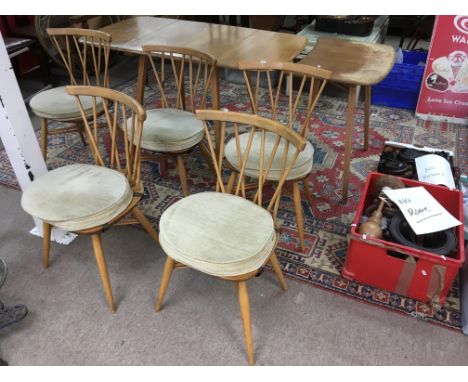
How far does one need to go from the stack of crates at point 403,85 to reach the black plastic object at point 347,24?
42 centimetres

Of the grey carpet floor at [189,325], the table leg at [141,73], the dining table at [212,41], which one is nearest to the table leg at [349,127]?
the dining table at [212,41]

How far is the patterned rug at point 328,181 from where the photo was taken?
1.65 meters

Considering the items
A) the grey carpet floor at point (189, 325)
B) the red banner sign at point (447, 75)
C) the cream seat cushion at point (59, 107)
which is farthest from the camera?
the red banner sign at point (447, 75)

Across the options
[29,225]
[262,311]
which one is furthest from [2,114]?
[262,311]

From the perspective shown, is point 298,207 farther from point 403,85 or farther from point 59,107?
point 403,85

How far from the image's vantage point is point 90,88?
61.8 inches

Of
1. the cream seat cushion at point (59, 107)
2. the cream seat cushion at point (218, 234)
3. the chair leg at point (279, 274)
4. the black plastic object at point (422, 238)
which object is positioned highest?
the cream seat cushion at point (59, 107)

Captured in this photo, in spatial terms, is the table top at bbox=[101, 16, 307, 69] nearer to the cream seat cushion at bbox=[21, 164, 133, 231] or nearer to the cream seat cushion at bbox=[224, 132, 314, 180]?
the cream seat cushion at bbox=[224, 132, 314, 180]

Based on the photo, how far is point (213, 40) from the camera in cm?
225

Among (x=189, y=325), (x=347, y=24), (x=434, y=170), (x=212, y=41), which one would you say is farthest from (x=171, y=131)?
(x=347, y=24)

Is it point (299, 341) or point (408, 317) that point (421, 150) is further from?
point (299, 341)

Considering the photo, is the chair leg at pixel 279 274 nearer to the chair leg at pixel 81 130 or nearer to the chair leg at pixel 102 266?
the chair leg at pixel 102 266

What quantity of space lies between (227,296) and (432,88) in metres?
2.26

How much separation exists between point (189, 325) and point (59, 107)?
1428 millimetres
